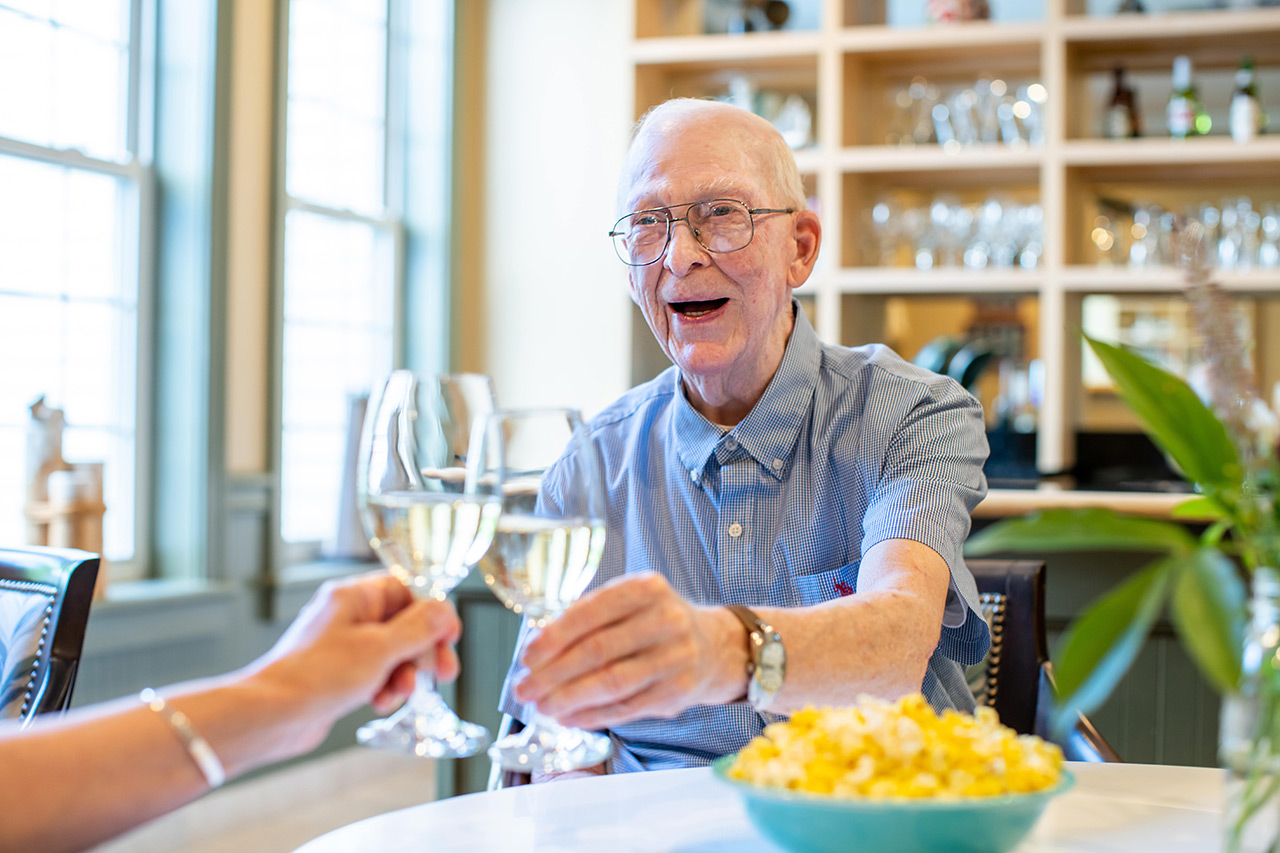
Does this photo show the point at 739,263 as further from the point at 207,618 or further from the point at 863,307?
the point at 863,307

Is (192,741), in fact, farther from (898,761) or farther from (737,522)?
(737,522)

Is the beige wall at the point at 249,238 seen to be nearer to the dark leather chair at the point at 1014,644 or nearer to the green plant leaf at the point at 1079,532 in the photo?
the dark leather chair at the point at 1014,644

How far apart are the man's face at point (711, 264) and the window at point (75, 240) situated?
6.98ft

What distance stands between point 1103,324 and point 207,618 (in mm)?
3096

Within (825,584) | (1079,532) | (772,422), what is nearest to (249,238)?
(772,422)

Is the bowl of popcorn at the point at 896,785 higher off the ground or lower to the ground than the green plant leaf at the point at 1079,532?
lower

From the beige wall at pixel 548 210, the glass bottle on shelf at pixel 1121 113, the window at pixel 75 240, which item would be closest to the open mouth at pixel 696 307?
the window at pixel 75 240

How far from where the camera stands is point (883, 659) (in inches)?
41.8

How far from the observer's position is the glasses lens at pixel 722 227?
1.53 meters

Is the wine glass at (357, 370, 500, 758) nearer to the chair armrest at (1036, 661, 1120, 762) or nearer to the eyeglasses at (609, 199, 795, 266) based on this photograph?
the chair armrest at (1036, 661, 1120, 762)

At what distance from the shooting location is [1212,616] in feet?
1.75

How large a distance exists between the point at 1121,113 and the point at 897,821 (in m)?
3.82

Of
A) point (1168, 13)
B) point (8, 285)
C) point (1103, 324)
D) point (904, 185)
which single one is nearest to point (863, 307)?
point (904, 185)

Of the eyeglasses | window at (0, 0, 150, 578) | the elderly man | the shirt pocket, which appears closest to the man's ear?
the elderly man
